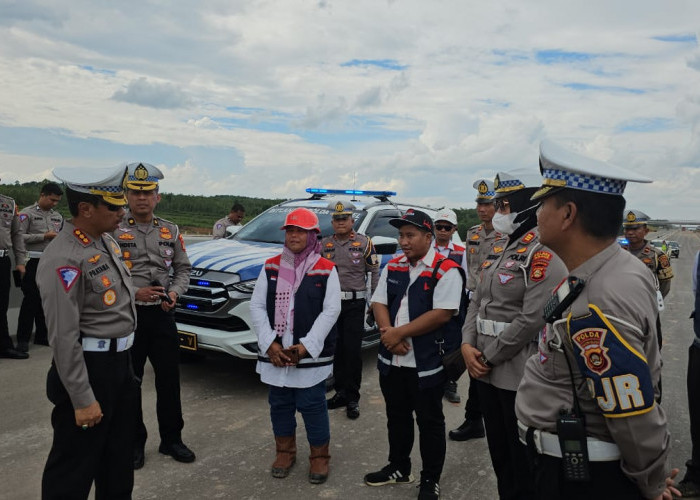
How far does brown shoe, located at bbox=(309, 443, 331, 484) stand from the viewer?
3762 millimetres

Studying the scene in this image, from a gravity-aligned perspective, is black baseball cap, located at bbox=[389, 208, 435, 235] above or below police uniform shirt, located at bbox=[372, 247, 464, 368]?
above

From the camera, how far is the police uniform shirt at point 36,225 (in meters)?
7.04

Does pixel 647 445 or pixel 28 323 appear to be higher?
Answer: pixel 647 445

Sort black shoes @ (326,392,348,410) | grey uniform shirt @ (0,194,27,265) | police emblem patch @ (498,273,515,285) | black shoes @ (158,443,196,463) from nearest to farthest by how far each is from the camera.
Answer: police emblem patch @ (498,273,515,285), black shoes @ (158,443,196,463), black shoes @ (326,392,348,410), grey uniform shirt @ (0,194,27,265)

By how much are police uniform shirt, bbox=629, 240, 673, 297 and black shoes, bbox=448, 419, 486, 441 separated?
2464 mm

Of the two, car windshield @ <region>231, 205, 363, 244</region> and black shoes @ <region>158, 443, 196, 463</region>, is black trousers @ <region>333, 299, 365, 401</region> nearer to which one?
car windshield @ <region>231, 205, 363, 244</region>

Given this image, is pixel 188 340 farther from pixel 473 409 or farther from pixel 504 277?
pixel 504 277

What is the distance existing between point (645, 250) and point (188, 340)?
482cm

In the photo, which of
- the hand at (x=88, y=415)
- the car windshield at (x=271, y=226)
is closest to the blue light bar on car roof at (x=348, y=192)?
the car windshield at (x=271, y=226)

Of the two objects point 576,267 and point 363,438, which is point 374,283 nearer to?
point 363,438

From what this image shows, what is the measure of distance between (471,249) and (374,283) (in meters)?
1.19

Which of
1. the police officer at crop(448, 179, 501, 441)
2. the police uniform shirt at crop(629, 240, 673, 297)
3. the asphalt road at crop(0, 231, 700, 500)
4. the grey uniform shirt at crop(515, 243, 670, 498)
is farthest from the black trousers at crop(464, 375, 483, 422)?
the grey uniform shirt at crop(515, 243, 670, 498)

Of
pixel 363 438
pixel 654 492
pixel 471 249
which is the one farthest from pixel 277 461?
pixel 471 249

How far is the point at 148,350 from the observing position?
4129 millimetres
